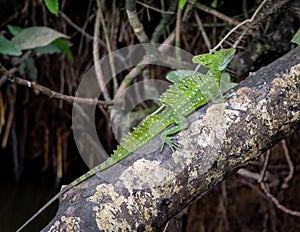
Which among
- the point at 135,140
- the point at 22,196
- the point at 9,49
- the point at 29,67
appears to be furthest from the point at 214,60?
the point at 22,196

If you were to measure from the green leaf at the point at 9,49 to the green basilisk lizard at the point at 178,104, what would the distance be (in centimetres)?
77

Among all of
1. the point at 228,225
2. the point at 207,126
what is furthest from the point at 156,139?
the point at 228,225

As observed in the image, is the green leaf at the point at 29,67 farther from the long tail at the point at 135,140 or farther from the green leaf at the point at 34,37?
the long tail at the point at 135,140

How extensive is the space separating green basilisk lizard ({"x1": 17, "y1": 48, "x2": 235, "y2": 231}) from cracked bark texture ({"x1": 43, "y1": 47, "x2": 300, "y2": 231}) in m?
0.05

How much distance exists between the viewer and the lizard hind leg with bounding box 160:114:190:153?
3.23 ft

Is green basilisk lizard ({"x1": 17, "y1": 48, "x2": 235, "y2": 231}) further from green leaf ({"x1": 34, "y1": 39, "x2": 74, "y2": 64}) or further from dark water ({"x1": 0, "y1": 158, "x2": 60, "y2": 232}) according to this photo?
dark water ({"x1": 0, "y1": 158, "x2": 60, "y2": 232})

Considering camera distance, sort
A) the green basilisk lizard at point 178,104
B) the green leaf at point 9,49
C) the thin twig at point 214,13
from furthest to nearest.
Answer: the green leaf at point 9,49 → the thin twig at point 214,13 → the green basilisk lizard at point 178,104

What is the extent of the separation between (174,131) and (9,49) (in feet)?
3.52

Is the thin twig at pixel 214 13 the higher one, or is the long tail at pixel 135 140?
the thin twig at pixel 214 13

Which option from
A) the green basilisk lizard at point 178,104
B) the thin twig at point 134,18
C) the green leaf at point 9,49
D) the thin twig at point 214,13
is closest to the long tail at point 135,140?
the green basilisk lizard at point 178,104

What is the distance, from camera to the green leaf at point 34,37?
195 centimetres

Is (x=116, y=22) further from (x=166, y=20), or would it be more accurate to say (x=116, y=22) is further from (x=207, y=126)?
(x=207, y=126)

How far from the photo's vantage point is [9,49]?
1886mm

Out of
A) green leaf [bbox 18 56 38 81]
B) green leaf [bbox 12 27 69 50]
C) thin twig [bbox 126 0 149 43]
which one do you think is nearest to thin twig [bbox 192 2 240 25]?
thin twig [bbox 126 0 149 43]
